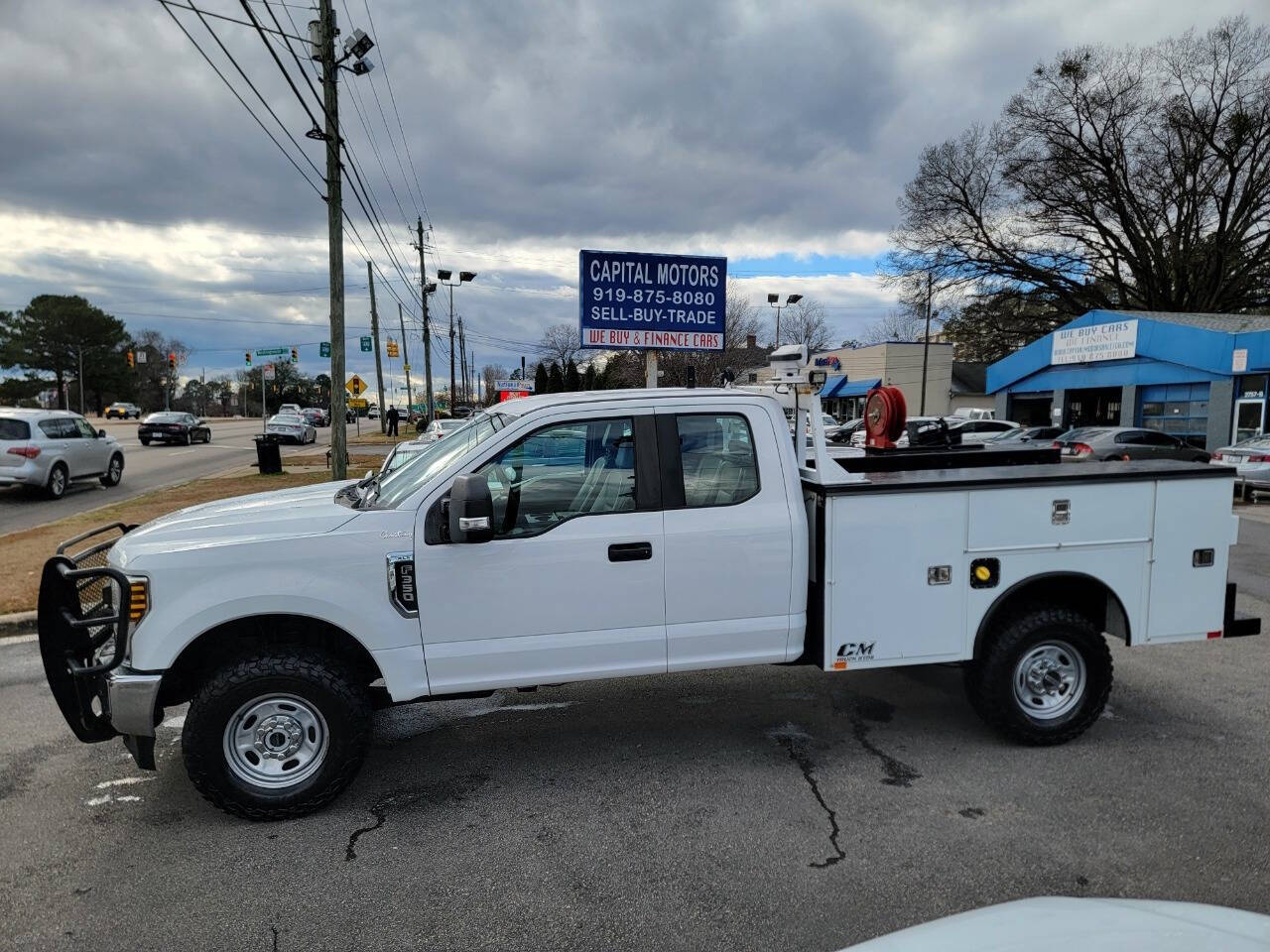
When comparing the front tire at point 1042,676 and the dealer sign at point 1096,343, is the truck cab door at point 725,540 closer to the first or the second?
the front tire at point 1042,676

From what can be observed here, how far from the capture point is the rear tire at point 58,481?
16516mm

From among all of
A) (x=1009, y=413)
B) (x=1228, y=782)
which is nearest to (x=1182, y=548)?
(x=1228, y=782)

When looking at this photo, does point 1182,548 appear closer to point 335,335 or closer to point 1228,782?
point 1228,782

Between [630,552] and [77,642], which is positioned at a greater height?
[630,552]

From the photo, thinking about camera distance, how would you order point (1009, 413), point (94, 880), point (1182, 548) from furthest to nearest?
1. point (1009, 413)
2. point (1182, 548)
3. point (94, 880)

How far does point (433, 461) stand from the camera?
4.32 m

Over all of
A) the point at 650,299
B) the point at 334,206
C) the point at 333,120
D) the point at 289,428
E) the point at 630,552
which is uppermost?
the point at 333,120

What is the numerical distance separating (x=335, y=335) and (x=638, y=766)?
1399cm

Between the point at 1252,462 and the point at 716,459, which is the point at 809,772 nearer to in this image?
the point at 716,459

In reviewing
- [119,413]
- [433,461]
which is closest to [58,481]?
[433,461]

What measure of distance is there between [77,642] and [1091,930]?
4.03 metres

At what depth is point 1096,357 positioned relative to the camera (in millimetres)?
34344

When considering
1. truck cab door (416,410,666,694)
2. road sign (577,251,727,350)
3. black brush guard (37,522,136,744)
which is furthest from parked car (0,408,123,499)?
truck cab door (416,410,666,694)

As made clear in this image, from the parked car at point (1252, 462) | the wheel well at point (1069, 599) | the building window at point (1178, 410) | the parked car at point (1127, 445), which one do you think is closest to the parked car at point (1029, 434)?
the parked car at point (1127, 445)
